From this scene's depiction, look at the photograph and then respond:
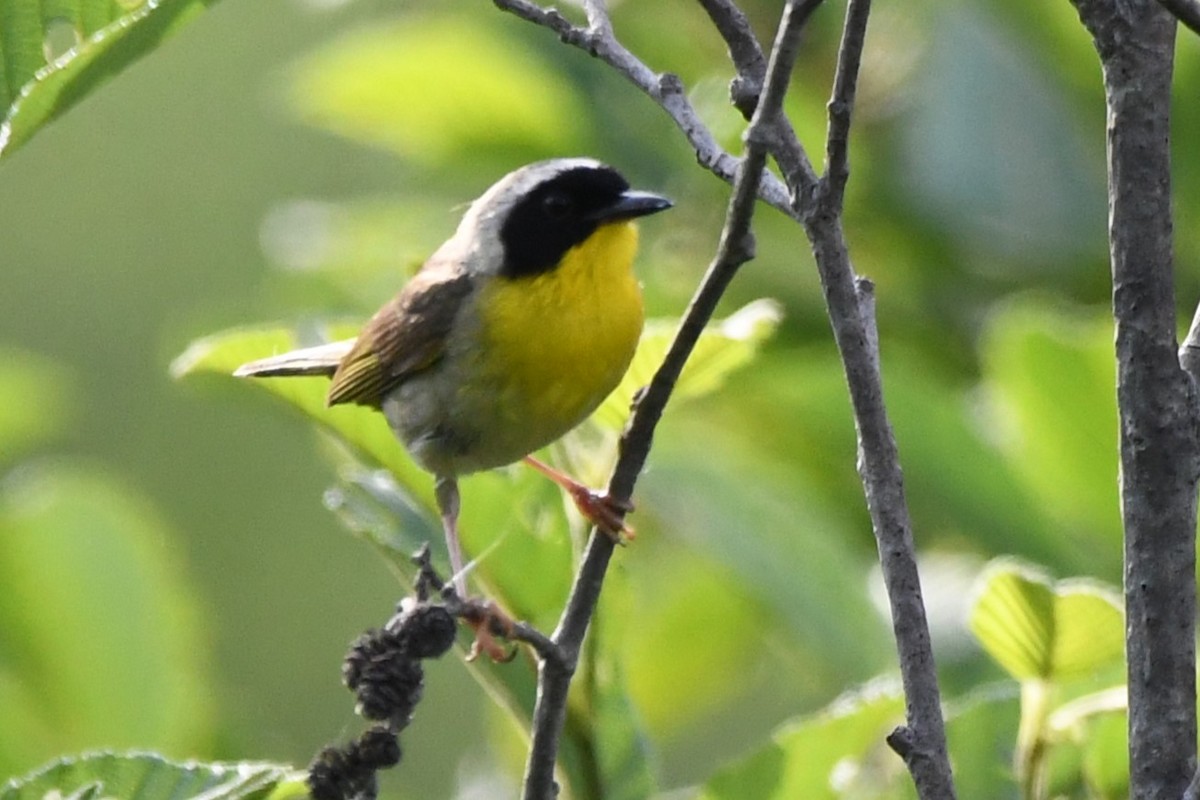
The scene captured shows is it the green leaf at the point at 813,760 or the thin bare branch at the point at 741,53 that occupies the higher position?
the thin bare branch at the point at 741,53

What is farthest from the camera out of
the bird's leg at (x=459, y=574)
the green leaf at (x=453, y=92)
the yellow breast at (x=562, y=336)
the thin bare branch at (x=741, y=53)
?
the green leaf at (x=453, y=92)

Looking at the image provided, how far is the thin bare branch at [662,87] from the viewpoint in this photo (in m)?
1.28

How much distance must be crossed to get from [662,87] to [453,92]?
1.88 m

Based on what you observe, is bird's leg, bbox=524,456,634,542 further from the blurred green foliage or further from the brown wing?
the brown wing

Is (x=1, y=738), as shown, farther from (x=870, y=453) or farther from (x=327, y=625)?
(x=327, y=625)

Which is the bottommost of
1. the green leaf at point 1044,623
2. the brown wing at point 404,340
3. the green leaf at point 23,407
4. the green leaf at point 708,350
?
the green leaf at point 1044,623

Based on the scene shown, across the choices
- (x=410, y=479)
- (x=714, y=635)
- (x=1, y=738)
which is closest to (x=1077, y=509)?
(x=714, y=635)

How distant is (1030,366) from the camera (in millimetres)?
2252

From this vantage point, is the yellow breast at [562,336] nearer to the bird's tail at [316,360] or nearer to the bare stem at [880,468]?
the bird's tail at [316,360]

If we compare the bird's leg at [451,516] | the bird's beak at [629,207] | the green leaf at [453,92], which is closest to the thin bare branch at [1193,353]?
the bird's leg at [451,516]

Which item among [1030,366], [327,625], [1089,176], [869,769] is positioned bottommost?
[869,769]

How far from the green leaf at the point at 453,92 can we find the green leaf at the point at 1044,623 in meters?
1.67

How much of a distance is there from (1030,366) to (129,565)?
1.18 m

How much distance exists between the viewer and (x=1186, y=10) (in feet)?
3.11
